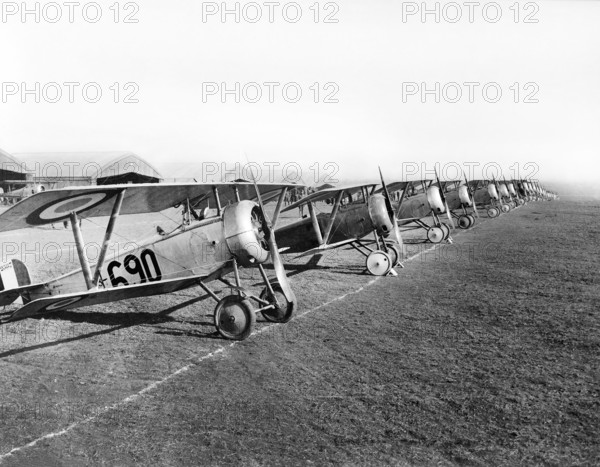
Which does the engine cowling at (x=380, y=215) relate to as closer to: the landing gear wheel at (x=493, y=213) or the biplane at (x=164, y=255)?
the biplane at (x=164, y=255)

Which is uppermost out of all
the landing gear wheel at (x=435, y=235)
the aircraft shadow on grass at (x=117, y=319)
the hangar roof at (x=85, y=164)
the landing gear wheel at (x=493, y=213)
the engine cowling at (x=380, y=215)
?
the hangar roof at (x=85, y=164)

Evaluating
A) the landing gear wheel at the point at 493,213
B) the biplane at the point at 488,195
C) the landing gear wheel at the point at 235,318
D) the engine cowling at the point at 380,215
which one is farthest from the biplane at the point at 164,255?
the biplane at the point at 488,195

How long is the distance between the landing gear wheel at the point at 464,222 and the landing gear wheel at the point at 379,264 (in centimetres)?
1237

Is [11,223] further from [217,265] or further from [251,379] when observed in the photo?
[251,379]

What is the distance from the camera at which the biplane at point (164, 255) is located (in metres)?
5.96

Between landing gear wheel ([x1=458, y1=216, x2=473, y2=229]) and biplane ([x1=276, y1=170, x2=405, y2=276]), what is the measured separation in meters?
11.0

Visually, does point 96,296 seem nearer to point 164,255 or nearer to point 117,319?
point 164,255

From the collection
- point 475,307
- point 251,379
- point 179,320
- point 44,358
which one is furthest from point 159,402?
point 475,307

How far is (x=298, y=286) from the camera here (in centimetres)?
1012

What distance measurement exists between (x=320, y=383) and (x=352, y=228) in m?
7.55

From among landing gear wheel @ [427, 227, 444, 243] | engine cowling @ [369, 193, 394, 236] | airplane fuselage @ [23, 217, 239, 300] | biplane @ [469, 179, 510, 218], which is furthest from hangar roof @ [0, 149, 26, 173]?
airplane fuselage @ [23, 217, 239, 300]

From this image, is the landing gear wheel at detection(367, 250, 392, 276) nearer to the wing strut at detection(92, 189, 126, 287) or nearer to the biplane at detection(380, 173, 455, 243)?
the biplane at detection(380, 173, 455, 243)

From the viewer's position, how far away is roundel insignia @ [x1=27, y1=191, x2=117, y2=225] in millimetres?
5778

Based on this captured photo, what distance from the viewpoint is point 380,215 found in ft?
38.0
